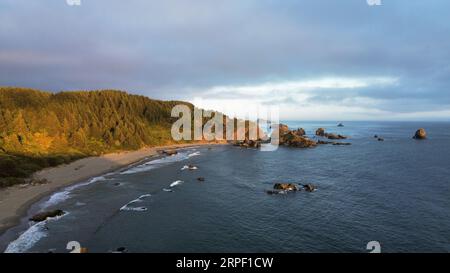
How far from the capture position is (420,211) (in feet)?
196

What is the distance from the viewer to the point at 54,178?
275ft

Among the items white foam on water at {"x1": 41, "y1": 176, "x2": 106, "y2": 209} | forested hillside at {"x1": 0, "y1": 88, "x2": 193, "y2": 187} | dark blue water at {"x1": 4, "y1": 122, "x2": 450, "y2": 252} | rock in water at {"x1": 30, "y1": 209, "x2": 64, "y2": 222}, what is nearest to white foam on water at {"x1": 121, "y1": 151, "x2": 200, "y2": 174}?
dark blue water at {"x1": 4, "y1": 122, "x2": 450, "y2": 252}

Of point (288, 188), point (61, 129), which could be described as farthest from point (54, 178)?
point (288, 188)

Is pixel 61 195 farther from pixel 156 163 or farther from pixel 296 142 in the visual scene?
pixel 296 142

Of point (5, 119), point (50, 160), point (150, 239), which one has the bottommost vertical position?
point (150, 239)

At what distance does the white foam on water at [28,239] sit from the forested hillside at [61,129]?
29036mm

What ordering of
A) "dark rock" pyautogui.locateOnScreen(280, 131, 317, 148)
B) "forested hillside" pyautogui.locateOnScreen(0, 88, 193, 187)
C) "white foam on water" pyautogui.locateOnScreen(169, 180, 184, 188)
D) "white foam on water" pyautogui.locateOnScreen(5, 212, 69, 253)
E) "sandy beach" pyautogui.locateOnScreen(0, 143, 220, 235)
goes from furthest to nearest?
"dark rock" pyautogui.locateOnScreen(280, 131, 317, 148), "forested hillside" pyautogui.locateOnScreen(0, 88, 193, 187), "white foam on water" pyautogui.locateOnScreen(169, 180, 184, 188), "sandy beach" pyautogui.locateOnScreen(0, 143, 220, 235), "white foam on water" pyautogui.locateOnScreen(5, 212, 69, 253)

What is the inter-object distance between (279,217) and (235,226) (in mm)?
8733

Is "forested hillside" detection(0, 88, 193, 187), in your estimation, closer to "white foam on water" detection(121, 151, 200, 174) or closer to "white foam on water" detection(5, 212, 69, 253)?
"white foam on water" detection(121, 151, 200, 174)

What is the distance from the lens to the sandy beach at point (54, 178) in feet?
186

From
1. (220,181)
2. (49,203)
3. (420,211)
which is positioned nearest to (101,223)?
(49,203)

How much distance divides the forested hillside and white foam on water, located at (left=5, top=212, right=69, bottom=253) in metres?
29.0

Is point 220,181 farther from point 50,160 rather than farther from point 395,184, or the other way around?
point 50,160

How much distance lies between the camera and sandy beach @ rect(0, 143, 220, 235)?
186ft
